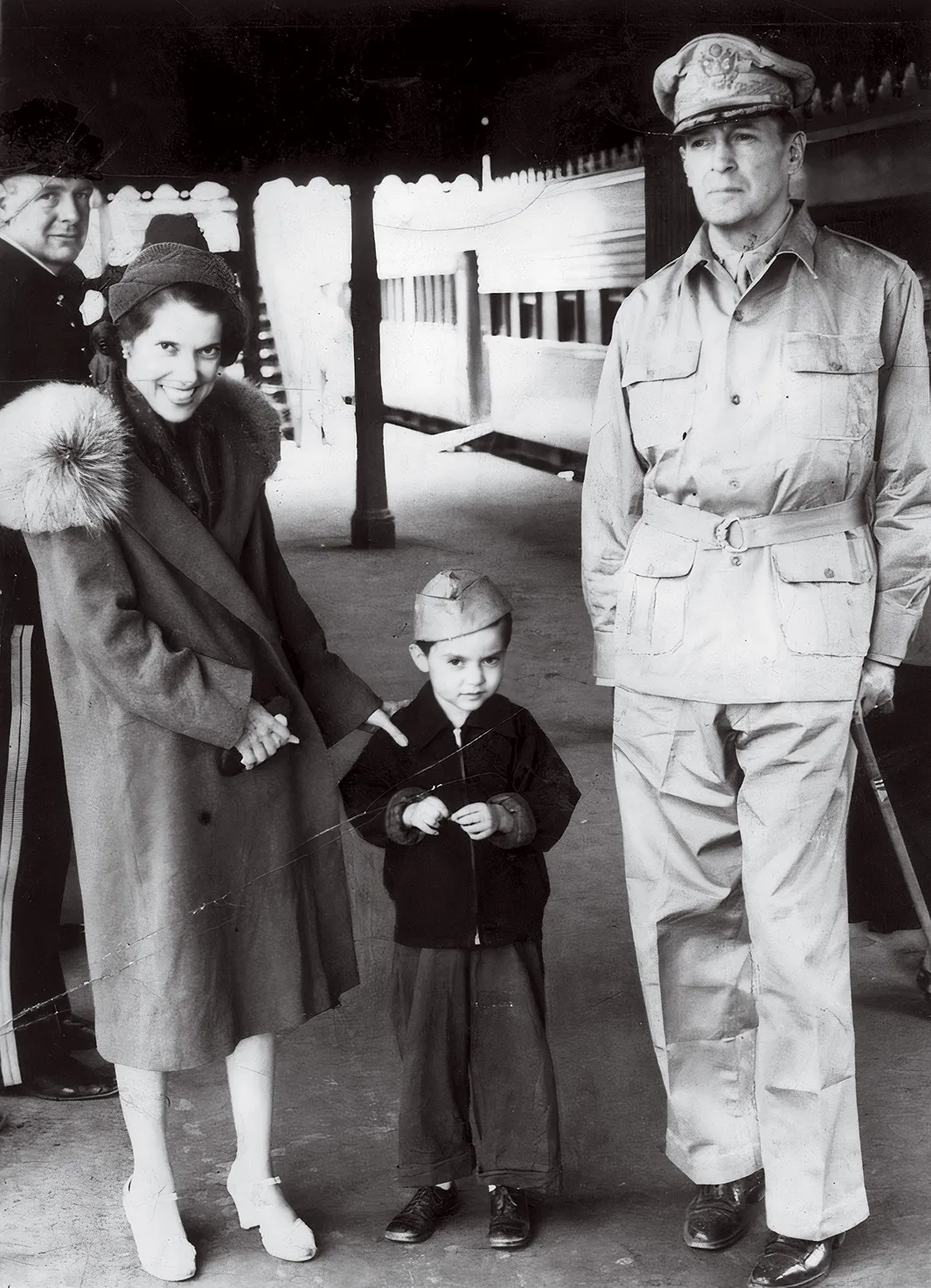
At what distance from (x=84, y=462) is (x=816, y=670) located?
1345 mm

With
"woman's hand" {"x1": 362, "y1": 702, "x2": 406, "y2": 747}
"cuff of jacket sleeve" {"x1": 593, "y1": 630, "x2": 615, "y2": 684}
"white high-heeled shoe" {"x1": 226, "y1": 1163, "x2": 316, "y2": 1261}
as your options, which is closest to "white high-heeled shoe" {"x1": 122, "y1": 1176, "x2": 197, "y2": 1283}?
"white high-heeled shoe" {"x1": 226, "y1": 1163, "x2": 316, "y2": 1261}

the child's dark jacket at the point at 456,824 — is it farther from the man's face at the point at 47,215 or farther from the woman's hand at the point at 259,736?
the man's face at the point at 47,215

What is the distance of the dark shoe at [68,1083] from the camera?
3.59 m

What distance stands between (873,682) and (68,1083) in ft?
6.87

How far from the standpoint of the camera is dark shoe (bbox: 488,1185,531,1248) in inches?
117

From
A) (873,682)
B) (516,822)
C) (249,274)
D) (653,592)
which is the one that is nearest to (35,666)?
(249,274)

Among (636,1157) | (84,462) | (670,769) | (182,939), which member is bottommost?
(636,1157)

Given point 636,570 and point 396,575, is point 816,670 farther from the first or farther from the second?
point 396,575

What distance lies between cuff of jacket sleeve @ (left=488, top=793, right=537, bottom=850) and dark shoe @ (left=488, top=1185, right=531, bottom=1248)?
27.6 inches

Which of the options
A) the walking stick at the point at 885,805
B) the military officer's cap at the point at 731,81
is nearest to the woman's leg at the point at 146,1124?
the walking stick at the point at 885,805

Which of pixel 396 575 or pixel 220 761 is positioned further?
pixel 396 575

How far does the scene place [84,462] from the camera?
267 centimetres

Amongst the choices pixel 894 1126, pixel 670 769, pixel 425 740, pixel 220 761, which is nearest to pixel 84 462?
pixel 220 761

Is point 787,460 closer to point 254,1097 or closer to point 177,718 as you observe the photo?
point 177,718
